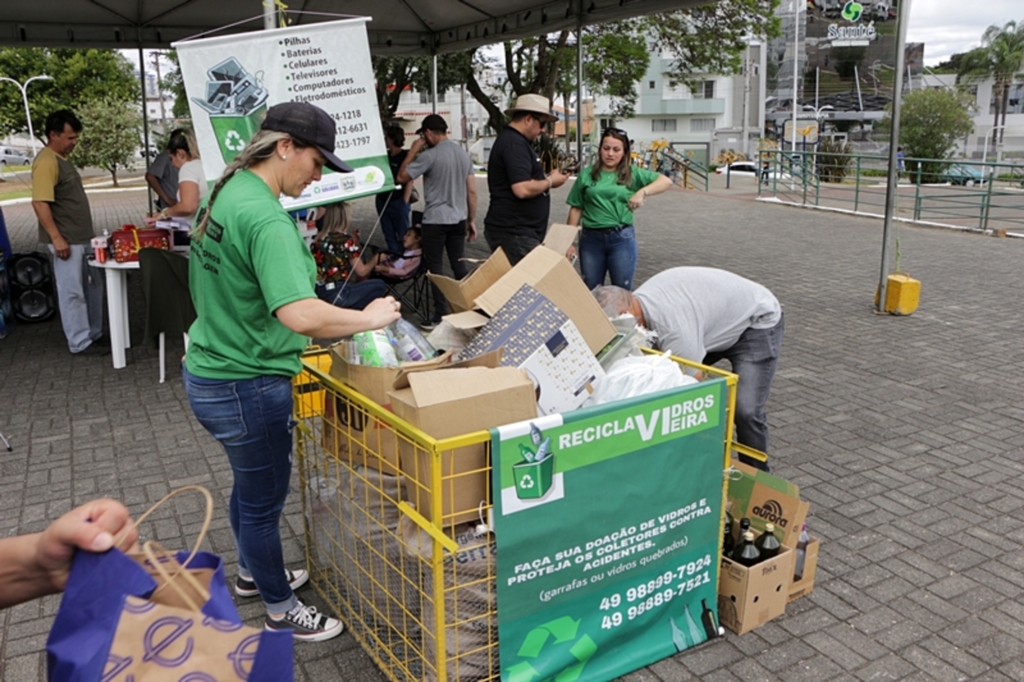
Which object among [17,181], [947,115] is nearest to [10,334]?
[17,181]

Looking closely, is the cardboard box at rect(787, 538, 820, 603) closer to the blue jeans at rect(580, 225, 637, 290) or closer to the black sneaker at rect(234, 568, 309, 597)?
the black sneaker at rect(234, 568, 309, 597)

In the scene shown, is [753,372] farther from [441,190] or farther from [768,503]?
[441,190]

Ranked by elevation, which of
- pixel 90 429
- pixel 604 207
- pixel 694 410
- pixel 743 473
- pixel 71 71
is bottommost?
pixel 90 429

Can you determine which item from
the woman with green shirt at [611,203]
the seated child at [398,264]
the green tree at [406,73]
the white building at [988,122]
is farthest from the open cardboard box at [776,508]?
the white building at [988,122]

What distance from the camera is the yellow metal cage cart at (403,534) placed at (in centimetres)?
244

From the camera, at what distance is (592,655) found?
279 cm

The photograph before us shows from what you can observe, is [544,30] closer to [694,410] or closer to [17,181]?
[694,410]

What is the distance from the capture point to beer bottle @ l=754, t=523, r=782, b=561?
3.16 metres

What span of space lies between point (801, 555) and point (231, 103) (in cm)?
371

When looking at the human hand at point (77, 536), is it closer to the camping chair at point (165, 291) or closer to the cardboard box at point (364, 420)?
the cardboard box at point (364, 420)

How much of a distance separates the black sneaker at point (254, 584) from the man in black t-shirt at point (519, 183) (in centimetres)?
345

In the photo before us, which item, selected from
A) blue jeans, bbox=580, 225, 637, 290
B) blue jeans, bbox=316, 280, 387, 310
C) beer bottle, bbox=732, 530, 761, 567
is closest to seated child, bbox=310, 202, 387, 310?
blue jeans, bbox=316, 280, 387, 310

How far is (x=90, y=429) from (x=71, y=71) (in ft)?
112

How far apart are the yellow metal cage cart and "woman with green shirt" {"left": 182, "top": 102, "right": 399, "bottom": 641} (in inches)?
9.9
